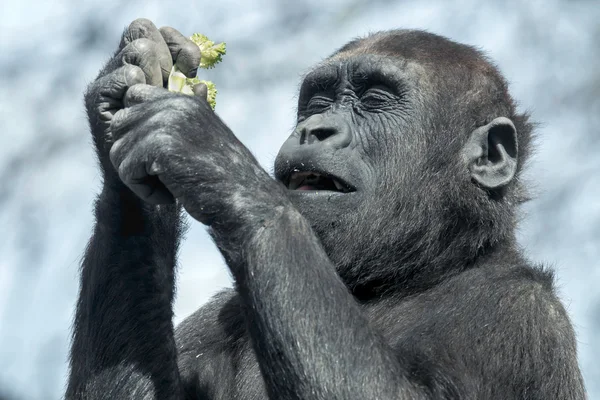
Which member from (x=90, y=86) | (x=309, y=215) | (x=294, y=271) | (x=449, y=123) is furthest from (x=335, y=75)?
(x=294, y=271)

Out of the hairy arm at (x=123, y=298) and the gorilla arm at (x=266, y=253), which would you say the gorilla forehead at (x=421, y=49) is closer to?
the hairy arm at (x=123, y=298)

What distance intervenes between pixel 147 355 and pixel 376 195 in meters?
1.62

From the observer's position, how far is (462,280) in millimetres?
6031

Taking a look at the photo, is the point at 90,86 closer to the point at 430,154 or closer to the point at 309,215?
the point at 309,215

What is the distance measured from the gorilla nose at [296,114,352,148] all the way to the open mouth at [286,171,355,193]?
0.64 ft

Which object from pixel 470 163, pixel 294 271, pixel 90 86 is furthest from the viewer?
pixel 470 163

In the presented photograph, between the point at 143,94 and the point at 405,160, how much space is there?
6.05 feet

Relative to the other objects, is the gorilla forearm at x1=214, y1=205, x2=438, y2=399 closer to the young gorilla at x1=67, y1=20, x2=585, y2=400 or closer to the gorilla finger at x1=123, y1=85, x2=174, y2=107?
the young gorilla at x1=67, y1=20, x2=585, y2=400

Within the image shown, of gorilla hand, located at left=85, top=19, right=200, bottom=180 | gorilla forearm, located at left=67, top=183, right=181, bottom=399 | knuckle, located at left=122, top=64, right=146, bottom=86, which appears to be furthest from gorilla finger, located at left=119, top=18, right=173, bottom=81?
gorilla forearm, located at left=67, top=183, right=181, bottom=399

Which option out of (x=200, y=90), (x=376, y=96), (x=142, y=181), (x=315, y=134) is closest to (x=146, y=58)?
(x=200, y=90)

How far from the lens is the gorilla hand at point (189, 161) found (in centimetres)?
518

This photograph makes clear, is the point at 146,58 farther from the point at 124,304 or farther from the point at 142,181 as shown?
the point at 124,304

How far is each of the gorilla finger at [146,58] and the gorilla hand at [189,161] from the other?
178 millimetres

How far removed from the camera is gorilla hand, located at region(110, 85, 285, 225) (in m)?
5.18
